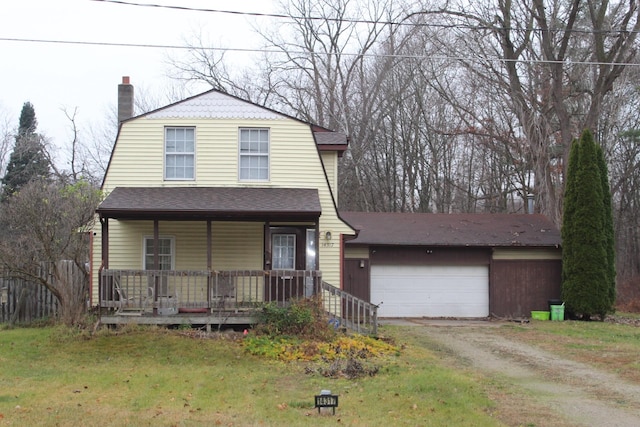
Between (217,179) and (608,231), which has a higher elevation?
(217,179)

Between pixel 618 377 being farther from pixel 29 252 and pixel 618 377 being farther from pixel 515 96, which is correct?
pixel 515 96

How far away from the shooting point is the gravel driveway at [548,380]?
888cm

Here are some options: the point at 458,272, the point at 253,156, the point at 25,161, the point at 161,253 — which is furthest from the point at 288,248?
the point at 25,161

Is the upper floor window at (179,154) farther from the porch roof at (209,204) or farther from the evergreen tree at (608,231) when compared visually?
the evergreen tree at (608,231)

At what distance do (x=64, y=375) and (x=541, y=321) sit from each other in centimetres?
1535

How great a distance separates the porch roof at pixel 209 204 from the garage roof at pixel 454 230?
593 centimetres

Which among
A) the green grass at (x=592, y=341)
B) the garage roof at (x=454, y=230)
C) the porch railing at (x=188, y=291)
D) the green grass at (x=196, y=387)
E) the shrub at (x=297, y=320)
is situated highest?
the garage roof at (x=454, y=230)

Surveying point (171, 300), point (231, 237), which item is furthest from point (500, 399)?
point (231, 237)

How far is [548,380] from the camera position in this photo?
11.5m

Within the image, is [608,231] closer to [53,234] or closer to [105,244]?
[105,244]

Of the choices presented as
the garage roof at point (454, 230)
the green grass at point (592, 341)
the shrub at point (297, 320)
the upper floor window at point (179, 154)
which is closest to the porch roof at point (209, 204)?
the upper floor window at point (179, 154)

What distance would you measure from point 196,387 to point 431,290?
46.0ft

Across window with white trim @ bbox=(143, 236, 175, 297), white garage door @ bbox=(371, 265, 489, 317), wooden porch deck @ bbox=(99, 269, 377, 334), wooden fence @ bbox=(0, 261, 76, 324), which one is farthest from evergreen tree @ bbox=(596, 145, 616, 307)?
wooden fence @ bbox=(0, 261, 76, 324)

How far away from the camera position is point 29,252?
1628 cm
